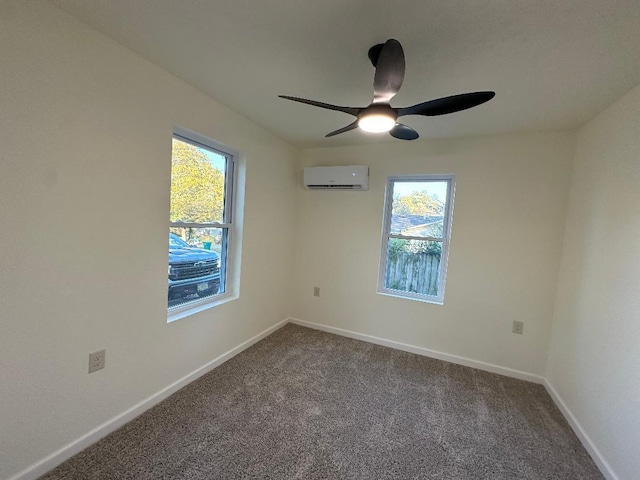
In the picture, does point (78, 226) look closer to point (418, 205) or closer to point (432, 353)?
point (418, 205)

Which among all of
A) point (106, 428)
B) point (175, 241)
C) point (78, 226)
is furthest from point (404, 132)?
point (106, 428)

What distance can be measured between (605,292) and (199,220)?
3.00 m

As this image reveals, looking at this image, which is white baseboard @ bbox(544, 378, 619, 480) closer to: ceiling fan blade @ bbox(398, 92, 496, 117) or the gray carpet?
the gray carpet

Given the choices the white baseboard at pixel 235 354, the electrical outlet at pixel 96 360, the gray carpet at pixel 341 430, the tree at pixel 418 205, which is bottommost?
the gray carpet at pixel 341 430

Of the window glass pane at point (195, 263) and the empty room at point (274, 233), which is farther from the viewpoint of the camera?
the window glass pane at point (195, 263)

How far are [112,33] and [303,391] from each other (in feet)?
8.68

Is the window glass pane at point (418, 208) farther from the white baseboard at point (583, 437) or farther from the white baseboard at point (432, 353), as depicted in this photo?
the white baseboard at point (583, 437)

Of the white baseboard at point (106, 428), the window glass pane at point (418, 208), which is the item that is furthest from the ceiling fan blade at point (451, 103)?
the white baseboard at point (106, 428)

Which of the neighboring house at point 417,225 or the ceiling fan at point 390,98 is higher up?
the ceiling fan at point 390,98

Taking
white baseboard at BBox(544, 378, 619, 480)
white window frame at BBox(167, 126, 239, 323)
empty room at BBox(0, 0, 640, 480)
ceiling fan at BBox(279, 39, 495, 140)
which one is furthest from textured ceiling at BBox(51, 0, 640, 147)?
white baseboard at BBox(544, 378, 619, 480)

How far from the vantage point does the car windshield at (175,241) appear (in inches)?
81.9

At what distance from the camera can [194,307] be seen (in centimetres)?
231

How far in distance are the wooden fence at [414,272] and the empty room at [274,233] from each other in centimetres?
3

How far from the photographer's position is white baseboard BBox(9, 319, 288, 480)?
1.35 metres
